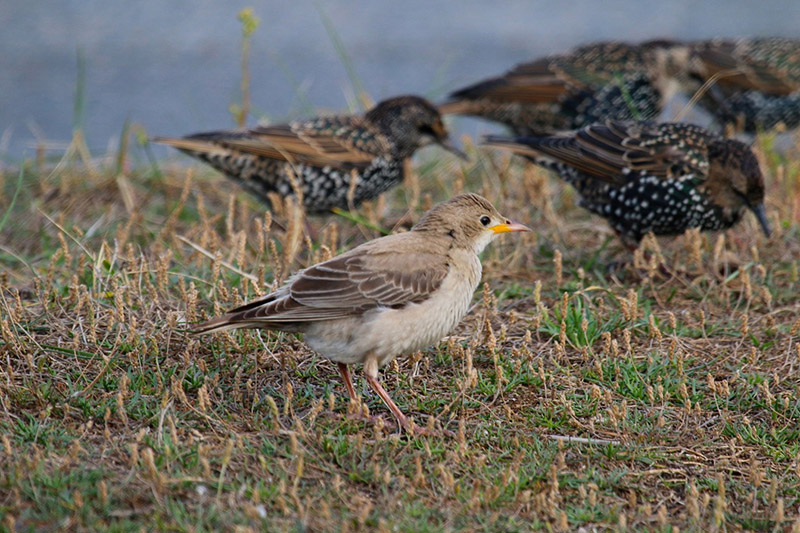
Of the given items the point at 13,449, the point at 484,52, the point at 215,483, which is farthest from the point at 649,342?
the point at 484,52

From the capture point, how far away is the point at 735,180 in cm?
649

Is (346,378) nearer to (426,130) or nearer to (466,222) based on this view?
(466,222)

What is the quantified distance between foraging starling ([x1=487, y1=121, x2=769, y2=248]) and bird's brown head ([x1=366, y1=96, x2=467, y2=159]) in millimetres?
1279

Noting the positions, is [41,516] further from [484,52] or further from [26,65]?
[484,52]

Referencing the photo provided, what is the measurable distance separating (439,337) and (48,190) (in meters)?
4.15

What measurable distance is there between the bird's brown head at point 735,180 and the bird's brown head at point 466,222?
6.50 ft

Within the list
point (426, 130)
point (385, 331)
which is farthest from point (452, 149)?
point (385, 331)

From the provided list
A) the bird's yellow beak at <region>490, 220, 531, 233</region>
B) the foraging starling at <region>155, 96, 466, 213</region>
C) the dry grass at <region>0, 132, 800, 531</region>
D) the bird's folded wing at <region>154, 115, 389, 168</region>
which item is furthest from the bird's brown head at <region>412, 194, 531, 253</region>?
the bird's folded wing at <region>154, 115, 389, 168</region>

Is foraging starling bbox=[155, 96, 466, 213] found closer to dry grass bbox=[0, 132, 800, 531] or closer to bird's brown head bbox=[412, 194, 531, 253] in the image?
dry grass bbox=[0, 132, 800, 531]

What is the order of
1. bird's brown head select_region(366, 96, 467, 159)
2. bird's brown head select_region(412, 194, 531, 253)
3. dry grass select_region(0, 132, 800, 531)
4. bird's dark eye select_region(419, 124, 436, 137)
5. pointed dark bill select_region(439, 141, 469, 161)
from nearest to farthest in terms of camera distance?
dry grass select_region(0, 132, 800, 531), bird's brown head select_region(412, 194, 531, 253), bird's brown head select_region(366, 96, 467, 159), bird's dark eye select_region(419, 124, 436, 137), pointed dark bill select_region(439, 141, 469, 161)

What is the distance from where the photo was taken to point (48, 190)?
Result: 765 centimetres

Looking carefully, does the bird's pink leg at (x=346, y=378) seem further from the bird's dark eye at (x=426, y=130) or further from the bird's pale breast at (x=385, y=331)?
the bird's dark eye at (x=426, y=130)

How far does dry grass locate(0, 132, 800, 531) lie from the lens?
12.4ft

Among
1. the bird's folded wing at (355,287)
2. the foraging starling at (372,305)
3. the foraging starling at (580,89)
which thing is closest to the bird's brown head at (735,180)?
the foraging starling at (580,89)
